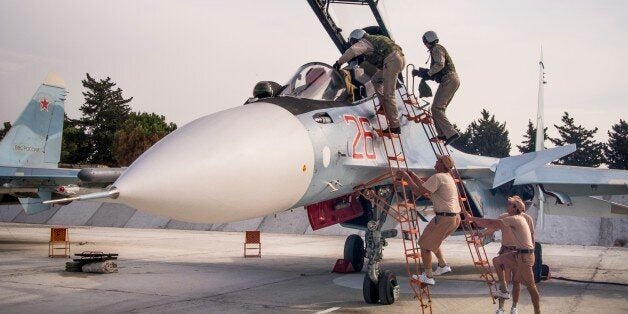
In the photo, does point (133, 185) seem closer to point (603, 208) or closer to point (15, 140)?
A: point (603, 208)

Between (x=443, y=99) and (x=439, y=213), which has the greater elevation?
(x=443, y=99)

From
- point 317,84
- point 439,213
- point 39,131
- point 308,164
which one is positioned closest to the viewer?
point 308,164

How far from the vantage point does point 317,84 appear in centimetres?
714

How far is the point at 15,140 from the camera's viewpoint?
64.0 feet

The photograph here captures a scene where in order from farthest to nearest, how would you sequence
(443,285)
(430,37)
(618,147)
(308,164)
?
(618,147), (443,285), (430,37), (308,164)

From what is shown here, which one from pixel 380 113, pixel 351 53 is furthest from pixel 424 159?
pixel 351 53

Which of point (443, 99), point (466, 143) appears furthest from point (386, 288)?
point (466, 143)

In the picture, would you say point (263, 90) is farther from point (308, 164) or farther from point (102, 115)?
point (102, 115)

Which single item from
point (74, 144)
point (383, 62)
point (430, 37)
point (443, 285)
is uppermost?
point (74, 144)

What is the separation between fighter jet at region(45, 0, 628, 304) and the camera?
466cm

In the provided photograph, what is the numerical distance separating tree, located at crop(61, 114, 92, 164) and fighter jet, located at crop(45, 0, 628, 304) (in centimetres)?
5514

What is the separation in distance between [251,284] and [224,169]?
4846 millimetres

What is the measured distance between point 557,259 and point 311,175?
11202 millimetres

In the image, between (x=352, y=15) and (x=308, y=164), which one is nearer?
(x=308, y=164)
